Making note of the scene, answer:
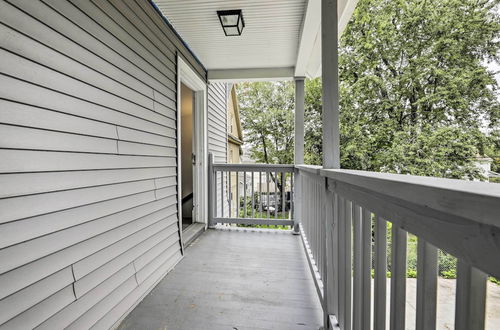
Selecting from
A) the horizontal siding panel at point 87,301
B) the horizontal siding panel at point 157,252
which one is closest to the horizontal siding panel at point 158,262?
the horizontal siding panel at point 157,252

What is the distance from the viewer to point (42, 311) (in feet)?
3.90

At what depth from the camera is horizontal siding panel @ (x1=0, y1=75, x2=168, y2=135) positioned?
106 cm

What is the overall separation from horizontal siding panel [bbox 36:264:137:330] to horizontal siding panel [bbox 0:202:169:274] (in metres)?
0.33

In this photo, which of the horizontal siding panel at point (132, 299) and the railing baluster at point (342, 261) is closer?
the railing baluster at point (342, 261)

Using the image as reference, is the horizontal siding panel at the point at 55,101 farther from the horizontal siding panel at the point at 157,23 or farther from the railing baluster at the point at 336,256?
the railing baluster at the point at 336,256

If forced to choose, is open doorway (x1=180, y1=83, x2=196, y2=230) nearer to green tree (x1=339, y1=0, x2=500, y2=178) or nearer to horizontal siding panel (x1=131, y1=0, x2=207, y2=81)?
horizontal siding panel (x1=131, y1=0, x2=207, y2=81)

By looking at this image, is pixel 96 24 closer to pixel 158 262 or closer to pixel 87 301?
pixel 87 301

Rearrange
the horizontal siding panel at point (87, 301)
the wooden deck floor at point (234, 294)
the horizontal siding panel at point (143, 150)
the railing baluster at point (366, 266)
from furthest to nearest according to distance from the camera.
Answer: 1. the horizontal siding panel at point (143, 150)
2. the wooden deck floor at point (234, 294)
3. the horizontal siding panel at point (87, 301)
4. the railing baluster at point (366, 266)

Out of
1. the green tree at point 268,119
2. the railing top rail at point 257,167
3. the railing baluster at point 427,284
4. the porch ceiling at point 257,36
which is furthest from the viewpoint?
the green tree at point 268,119

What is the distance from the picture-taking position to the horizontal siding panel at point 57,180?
41.9 inches

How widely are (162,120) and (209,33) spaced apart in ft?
4.12

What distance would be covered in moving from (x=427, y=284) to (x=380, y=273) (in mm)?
286

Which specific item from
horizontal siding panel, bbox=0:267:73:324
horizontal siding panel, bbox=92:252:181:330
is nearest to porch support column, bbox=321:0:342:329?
horizontal siding panel, bbox=92:252:181:330

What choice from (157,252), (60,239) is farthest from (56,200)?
(157,252)
